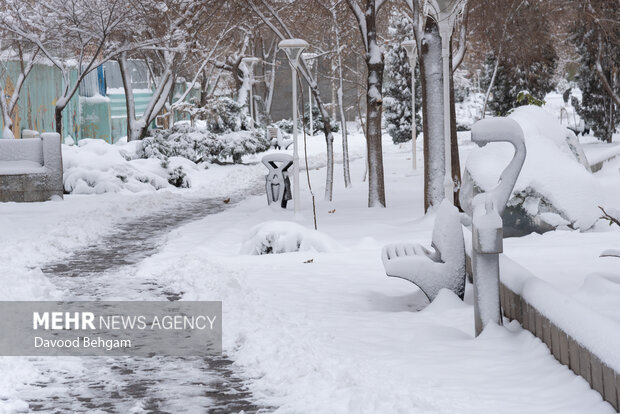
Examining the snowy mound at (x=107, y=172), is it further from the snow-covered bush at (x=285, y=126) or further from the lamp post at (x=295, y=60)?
the snow-covered bush at (x=285, y=126)

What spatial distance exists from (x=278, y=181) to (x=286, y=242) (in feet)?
21.6

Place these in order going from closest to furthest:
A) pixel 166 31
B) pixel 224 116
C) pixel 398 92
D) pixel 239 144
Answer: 1. pixel 166 31
2. pixel 239 144
3. pixel 224 116
4. pixel 398 92

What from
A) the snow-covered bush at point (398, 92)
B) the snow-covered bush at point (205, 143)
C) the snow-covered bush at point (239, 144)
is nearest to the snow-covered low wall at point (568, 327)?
the snow-covered bush at point (205, 143)

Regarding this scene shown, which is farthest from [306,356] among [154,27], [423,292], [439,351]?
[154,27]

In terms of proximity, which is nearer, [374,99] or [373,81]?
[374,99]

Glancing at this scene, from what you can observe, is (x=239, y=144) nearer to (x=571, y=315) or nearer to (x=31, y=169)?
(x=31, y=169)

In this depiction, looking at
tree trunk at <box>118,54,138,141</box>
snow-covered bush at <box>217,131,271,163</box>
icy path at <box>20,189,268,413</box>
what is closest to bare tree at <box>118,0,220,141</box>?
tree trunk at <box>118,54,138,141</box>

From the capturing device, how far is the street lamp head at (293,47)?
15906 mm

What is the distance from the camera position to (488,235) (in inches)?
251

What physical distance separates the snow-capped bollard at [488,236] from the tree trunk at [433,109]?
8514mm

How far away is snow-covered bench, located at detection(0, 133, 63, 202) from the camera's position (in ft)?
63.7

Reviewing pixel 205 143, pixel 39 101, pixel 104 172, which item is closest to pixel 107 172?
pixel 104 172

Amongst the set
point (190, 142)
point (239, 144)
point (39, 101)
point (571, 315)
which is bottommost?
point (571, 315)

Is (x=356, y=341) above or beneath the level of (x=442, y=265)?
beneath
